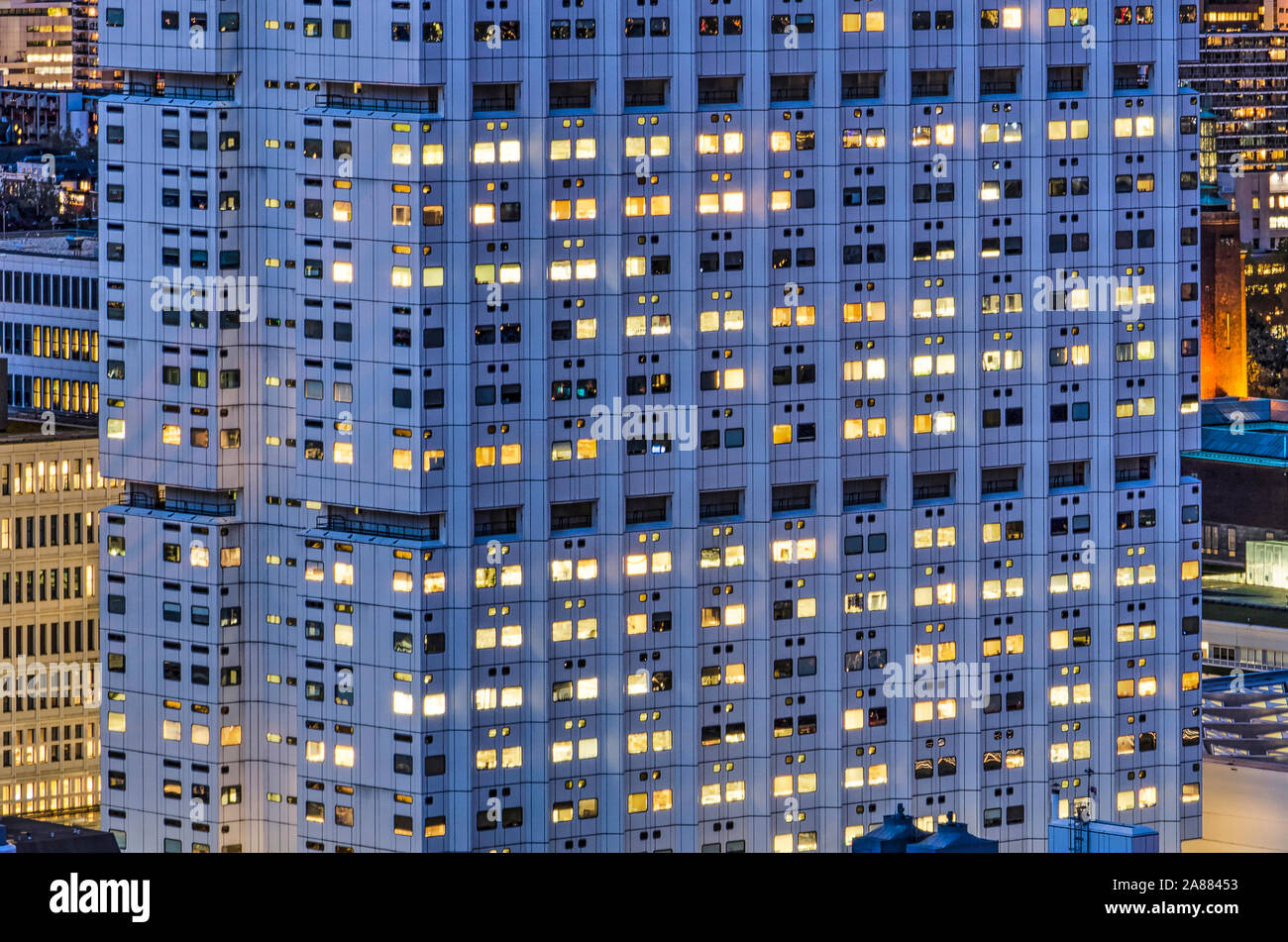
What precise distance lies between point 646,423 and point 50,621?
51517mm

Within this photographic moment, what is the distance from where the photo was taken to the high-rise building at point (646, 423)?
136875 mm

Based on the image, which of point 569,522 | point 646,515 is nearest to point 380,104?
point 569,522

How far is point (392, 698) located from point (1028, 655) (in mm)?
34953

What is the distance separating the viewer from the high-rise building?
449 ft

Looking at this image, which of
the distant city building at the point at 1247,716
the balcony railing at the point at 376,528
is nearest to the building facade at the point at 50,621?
the balcony railing at the point at 376,528

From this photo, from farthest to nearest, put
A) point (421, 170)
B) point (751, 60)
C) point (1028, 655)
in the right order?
point (1028, 655) < point (751, 60) < point (421, 170)

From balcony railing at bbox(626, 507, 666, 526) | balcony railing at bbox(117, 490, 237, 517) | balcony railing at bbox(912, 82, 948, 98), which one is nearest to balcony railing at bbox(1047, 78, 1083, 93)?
balcony railing at bbox(912, 82, 948, 98)

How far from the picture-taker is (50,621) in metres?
178

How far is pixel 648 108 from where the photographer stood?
141 metres

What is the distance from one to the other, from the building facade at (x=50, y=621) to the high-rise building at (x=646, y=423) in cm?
3050

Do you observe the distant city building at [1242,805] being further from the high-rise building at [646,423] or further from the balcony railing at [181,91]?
the balcony railing at [181,91]
